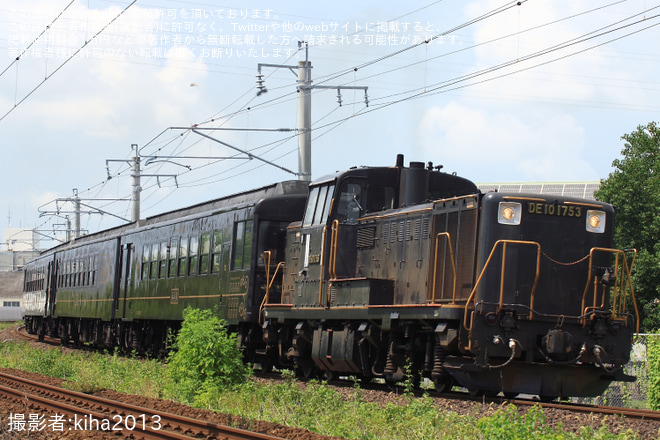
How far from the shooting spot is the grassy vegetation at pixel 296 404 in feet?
27.4

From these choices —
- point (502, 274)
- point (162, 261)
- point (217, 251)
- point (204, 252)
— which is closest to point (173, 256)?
point (162, 261)

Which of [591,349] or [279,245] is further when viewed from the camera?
[279,245]

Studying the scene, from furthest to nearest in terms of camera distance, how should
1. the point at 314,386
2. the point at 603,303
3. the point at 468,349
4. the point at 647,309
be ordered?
the point at 647,309, the point at 314,386, the point at 603,303, the point at 468,349

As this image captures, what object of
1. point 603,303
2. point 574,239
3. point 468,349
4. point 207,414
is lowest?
point 207,414

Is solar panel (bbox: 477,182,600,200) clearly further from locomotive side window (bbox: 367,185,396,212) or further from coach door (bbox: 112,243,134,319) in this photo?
locomotive side window (bbox: 367,185,396,212)

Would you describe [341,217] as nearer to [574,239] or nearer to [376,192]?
[376,192]

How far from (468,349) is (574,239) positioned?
2.25m

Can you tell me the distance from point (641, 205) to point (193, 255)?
2077 centimetres

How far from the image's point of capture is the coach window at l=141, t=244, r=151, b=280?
22.3 meters

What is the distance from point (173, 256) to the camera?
803 inches

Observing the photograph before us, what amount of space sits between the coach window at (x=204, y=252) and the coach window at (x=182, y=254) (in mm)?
983

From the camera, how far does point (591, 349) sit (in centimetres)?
1096

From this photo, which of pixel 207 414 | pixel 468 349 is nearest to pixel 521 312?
pixel 468 349

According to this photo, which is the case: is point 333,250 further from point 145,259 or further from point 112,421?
point 145,259
